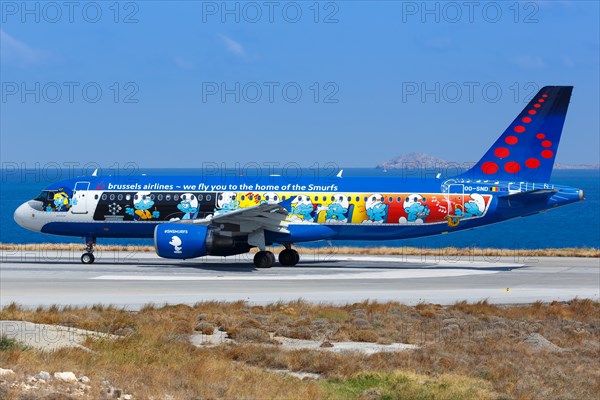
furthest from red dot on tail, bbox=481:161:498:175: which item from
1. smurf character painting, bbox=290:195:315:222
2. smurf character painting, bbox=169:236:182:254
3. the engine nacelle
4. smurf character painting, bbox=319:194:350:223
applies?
smurf character painting, bbox=169:236:182:254

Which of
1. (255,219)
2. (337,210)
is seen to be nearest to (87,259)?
(255,219)

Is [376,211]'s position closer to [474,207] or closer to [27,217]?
[474,207]

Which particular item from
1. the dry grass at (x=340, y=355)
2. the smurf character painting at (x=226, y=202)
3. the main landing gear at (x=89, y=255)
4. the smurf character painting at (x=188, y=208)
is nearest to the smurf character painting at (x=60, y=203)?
the main landing gear at (x=89, y=255)

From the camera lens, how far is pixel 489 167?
43906 mm

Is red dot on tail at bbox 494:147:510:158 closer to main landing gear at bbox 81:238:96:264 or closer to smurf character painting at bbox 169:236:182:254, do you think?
smurf character painting at bbox 169:236:182:254

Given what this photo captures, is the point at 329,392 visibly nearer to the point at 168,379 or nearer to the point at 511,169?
the point at 168,379

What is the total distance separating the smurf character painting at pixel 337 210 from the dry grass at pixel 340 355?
1266 cm

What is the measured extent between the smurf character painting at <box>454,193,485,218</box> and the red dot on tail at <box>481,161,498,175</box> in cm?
167

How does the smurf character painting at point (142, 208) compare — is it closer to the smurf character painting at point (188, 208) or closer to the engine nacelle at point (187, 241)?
the smurf character painting at point (188, 208)

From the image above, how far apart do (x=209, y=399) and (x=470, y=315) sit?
1509cm

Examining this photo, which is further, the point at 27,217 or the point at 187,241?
the point at 27,217

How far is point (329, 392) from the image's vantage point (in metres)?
17.6

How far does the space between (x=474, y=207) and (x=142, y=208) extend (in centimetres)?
1503

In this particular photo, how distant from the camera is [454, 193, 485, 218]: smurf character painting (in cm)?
4262
